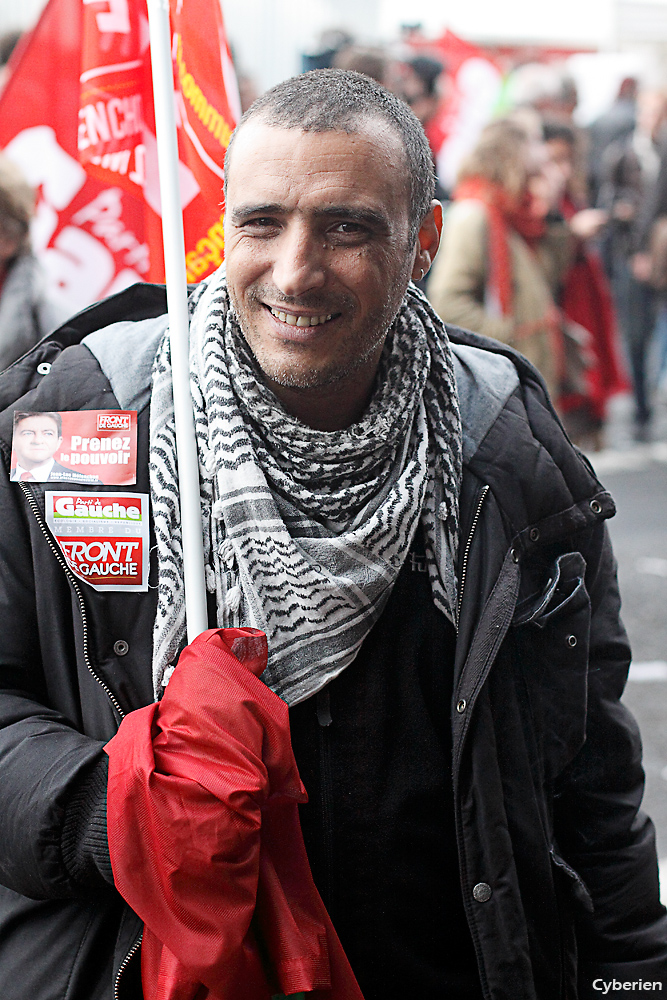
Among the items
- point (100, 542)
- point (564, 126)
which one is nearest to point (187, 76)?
point (100, 542)

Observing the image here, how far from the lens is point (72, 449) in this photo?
5.86 ft

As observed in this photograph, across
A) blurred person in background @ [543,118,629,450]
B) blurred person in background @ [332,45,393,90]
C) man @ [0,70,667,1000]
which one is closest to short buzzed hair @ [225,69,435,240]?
man @ [0,70,667,1000]

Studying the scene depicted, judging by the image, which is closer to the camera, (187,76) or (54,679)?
(54,679)

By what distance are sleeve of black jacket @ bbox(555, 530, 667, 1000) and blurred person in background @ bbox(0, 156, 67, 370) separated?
8.68 ft

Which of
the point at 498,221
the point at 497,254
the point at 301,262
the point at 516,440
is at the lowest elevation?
the point at 516,440

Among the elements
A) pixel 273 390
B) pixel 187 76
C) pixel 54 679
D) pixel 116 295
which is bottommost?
pixel 54 679

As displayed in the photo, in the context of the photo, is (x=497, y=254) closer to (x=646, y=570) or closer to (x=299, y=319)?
(x=646, y=570)

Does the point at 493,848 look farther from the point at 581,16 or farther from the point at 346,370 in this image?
the point at 581,16

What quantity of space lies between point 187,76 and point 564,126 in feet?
22.0

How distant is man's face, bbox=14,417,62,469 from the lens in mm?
1777

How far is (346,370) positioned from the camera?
6.06 ft

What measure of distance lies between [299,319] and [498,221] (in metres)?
4.38

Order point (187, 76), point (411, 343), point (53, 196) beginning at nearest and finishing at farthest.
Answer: point (411, 343) → point (187, 76) → point (53, 196)

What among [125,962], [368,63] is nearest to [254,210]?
[125,962]
